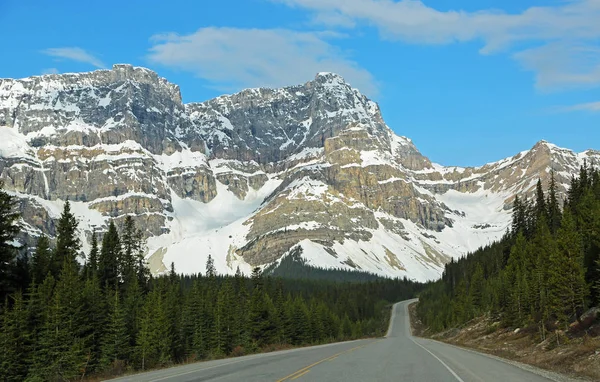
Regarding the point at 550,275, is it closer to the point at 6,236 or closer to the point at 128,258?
the point at 6,236

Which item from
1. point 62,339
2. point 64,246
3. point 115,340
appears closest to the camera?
point 62,339

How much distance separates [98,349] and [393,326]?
127 m

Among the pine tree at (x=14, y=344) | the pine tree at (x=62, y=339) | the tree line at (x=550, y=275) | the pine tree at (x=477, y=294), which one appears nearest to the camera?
the pine tree at (x=14, y=344)

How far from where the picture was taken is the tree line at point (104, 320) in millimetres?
39719

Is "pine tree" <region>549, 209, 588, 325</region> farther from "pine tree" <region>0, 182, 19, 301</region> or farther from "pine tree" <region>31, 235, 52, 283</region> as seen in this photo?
"pine tree" <region>31, 235, 52, 283</region>

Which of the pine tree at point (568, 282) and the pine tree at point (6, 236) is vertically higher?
the pine tree at point (6, 236)

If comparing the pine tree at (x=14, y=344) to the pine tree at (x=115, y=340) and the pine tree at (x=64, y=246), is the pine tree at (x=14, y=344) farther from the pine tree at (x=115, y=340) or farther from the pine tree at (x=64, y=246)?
the pine tree at (x=64, y=246)

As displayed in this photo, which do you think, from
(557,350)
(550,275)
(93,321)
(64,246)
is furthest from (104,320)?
(550,275)

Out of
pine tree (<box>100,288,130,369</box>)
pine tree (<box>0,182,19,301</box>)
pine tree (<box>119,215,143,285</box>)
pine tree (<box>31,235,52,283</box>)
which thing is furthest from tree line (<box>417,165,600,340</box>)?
pine tree (<box>119,215,143,285</box>)

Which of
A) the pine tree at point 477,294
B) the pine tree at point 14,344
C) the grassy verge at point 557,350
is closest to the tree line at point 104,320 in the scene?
the pine tree at point 14,344

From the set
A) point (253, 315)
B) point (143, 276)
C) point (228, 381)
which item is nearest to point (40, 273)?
point (253, 315)

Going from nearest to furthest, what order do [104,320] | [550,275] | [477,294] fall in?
1. [104,320]
2. [550,275]
3. [477,294]

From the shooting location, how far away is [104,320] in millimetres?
49875

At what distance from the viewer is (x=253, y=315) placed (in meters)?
63.4
